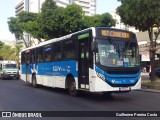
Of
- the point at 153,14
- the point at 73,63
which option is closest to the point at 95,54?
the point at 73,63

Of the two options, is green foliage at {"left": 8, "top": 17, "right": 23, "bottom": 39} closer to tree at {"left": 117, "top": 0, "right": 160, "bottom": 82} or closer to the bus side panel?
tree at {"left": 117, "top": 0, "right": 160, "bottom": 82}

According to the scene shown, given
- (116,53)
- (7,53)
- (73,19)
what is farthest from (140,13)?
(7,53)

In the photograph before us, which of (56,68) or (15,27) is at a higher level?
(15,27)

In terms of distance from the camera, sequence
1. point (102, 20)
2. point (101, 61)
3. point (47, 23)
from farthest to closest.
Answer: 1. point (102, 20)
2. point (47, 23)
3. point (101, 61)

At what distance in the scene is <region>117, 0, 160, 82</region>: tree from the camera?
21938 mm

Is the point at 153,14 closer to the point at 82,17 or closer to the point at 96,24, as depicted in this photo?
the point at 82,17

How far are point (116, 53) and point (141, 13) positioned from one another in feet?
27.3

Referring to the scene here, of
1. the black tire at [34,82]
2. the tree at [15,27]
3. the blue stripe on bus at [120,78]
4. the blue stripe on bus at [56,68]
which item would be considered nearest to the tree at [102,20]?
the tree at [15,27]

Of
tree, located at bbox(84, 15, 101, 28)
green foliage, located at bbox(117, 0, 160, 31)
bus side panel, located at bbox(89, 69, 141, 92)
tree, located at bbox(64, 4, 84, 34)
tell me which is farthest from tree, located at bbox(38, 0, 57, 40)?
bus side panel, located at bbox(89, 69, 141, 92)

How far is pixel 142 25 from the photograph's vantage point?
76.0ft

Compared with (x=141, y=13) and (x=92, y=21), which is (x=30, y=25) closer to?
(x=92, y=21)

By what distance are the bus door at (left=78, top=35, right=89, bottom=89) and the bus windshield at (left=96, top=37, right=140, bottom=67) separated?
98 cm

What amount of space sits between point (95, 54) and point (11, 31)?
5360 centimetres

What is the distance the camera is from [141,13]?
73.7ft
